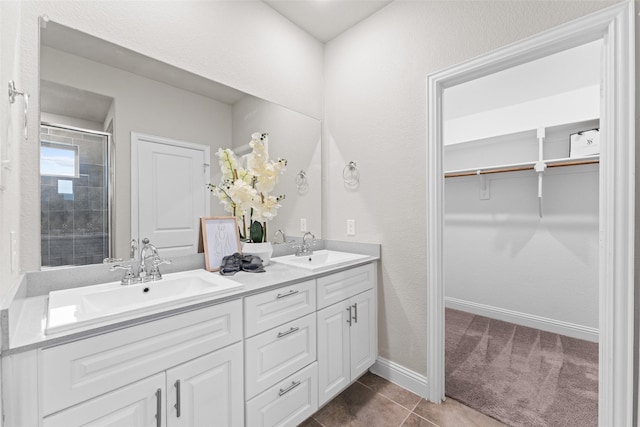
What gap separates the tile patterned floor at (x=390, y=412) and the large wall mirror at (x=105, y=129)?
50.1 inches

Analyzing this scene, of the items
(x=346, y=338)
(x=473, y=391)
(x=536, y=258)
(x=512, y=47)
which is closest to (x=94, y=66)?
(x=346, y=338)

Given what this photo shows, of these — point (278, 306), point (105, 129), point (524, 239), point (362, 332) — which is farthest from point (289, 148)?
point (524, 239)

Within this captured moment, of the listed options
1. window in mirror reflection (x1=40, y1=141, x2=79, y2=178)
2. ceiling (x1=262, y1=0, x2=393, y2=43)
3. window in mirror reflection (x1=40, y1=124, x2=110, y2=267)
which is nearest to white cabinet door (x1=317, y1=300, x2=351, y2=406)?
window in mirror reflection (x1=40, y1=124, x2=110, y2=267)

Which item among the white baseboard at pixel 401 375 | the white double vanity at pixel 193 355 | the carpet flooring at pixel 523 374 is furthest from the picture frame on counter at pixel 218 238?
the carpet flooring at pixel 523 374

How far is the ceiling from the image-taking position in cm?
202

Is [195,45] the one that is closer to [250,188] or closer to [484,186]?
Answer: [250,188]

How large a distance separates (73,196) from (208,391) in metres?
1.04

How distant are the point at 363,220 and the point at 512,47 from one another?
1.33m

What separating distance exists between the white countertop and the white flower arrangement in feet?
1.25

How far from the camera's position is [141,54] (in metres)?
1.45

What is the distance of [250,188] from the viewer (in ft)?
5.57

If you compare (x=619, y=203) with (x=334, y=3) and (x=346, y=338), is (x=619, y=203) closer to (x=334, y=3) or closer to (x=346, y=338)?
(x=346, y=338)

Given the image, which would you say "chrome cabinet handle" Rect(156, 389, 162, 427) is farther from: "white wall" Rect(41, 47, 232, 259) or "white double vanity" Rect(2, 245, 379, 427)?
"white wall" Rect(41, 47, 232, 259)

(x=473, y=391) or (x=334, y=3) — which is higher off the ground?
(x=334, y=3)
